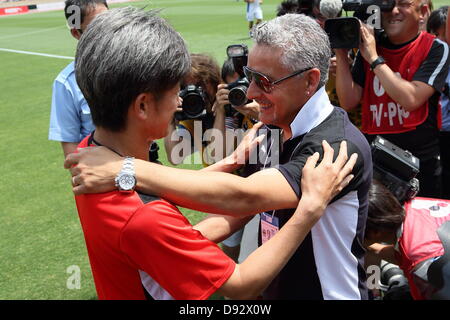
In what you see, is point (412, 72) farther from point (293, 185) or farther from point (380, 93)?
point (293, 185)

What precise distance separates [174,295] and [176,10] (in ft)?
97.5

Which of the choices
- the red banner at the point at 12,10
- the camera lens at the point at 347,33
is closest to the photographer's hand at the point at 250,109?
the camera lens at the point at 347,33

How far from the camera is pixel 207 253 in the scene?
1.58 metres

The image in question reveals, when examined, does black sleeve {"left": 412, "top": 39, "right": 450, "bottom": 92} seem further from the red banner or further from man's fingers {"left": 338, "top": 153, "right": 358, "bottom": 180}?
the red banner

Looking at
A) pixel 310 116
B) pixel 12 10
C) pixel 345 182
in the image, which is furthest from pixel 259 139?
pixel 12 10

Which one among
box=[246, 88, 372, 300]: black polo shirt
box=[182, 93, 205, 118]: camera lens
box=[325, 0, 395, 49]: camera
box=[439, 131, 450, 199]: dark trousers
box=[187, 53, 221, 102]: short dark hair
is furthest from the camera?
box=[187, 53, 221, 102]: short dark hair

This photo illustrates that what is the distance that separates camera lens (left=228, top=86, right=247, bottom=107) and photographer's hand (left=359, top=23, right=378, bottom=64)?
90cm

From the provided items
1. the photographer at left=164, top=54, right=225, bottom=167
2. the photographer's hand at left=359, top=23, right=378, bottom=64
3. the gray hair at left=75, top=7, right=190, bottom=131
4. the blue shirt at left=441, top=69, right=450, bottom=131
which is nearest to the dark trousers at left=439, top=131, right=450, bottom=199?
the blue shirt at left=441, top=69, right=450, bottom=131

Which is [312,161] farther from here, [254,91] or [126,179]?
[126,179]

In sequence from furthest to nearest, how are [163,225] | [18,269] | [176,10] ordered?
[176,10] < [18,269] < [163,225]

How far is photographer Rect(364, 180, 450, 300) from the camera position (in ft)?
7.88

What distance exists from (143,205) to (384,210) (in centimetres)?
154

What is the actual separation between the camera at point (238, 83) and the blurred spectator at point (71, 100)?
988 mm
